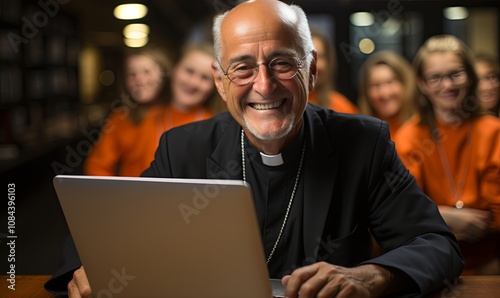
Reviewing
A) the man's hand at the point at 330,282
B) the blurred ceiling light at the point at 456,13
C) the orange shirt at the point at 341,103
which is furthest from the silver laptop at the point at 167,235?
the blurred ceiling light at the point at 456,13

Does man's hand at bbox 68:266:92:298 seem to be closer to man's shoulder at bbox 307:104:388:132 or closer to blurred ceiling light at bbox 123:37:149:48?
man's shoulder at bbox 307:104:388:132

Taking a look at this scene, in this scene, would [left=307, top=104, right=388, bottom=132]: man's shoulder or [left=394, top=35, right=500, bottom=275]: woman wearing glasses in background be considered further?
[left=394, top=35, right=500, bottom=275]: woman wearing glasses in background

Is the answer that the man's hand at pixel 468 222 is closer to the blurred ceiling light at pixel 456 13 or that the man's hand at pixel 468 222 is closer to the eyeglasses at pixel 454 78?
the eyeglasses at pixel 454 78

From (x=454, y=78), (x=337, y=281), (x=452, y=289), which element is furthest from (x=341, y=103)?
(x=337, y=281)

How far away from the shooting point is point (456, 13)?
3.30m

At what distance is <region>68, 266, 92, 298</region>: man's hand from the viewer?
1376 mm

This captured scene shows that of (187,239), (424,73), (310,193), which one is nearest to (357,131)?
(310,193)

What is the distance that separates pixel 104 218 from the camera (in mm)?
1213

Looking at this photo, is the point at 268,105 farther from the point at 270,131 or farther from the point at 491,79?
the point at 491,79

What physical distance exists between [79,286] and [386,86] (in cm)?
228

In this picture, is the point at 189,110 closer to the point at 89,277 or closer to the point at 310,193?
the point at 310,193

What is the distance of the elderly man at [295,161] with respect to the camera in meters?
1.76

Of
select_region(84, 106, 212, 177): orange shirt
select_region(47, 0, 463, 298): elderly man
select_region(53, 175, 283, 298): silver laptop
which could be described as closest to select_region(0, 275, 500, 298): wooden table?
select_region(47, 0, 463, 298): elderly man

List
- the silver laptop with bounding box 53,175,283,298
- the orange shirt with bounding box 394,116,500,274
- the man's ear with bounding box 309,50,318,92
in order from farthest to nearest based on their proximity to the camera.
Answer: the orange shirt with bounding box 394,116,500,274, the man's ear with bounding box 309,50,318,92, the silver laptop with bounding box 53,175,283,298
